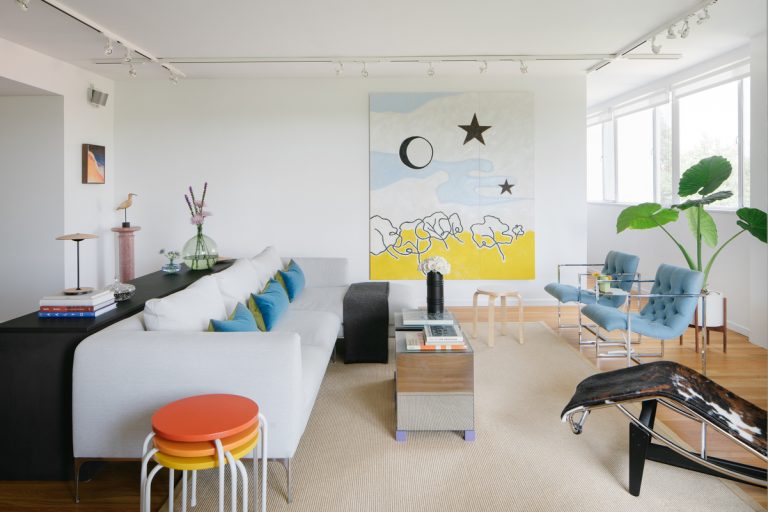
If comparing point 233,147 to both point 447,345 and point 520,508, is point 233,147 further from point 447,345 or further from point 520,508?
point 520,508

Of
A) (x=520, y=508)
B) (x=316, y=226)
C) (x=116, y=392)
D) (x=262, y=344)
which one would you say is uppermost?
(x=316, y=226)

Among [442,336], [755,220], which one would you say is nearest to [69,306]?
[442,336]

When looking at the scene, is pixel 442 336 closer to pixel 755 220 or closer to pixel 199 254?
pixel 199 254

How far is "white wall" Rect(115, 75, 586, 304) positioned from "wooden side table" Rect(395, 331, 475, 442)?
13.0 ft

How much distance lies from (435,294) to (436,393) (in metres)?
1.12

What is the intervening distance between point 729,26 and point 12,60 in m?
6.39

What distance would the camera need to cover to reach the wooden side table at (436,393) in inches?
137

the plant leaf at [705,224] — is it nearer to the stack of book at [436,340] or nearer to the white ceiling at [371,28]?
the white ceiling at [371,28]

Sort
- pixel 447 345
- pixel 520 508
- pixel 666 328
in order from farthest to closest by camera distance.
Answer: pixel 666 328 → pixel 447 345 → pixel 520 508

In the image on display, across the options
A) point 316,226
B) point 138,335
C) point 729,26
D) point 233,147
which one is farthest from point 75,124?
point 729,26

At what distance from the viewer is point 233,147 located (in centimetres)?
735

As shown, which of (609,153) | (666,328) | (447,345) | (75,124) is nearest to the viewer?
(447,345)

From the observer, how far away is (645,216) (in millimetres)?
5613

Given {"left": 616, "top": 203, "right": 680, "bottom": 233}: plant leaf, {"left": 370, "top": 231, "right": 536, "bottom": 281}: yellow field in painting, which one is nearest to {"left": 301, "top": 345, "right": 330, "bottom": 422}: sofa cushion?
{"left": 616, "top": 203, "right": 680, "bottom": 233}: plant leaf
